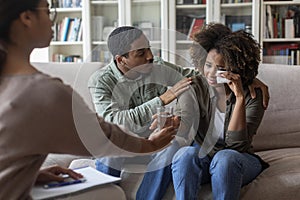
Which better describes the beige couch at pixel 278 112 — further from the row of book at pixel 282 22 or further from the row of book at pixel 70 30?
the row of book at pixel 70 30

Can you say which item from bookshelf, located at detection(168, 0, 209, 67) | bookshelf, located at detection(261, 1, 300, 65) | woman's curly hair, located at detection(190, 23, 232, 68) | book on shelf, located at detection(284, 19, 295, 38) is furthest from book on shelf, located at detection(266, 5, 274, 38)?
woman's curly hair, located at detection(190, 23, 232, 68)

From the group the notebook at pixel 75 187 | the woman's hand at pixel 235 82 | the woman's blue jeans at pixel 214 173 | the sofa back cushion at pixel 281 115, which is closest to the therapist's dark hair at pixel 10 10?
the notebook at pixel 75 187

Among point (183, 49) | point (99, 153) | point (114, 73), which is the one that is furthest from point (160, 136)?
point (183, 49)

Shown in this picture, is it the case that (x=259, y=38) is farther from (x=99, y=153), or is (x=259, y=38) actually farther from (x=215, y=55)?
(x=99, y=153)

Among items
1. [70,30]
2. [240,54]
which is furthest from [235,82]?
[70,30]

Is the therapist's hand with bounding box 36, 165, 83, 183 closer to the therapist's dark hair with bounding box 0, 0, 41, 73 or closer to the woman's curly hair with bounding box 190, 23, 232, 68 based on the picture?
the therapist's dark hair with bounding box 0, 0, 41, 73

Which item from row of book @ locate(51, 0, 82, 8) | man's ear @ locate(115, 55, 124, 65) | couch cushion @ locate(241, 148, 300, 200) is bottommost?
couch cushion @ locate(241, 148, 300, 200)

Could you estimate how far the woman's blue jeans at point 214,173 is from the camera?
1602 mm

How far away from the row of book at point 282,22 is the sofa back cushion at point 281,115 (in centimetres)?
148

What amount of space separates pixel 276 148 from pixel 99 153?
1563mm

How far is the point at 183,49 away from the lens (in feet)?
7.25

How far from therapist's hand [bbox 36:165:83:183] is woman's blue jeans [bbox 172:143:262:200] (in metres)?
0.76

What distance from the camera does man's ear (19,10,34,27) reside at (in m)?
0.64

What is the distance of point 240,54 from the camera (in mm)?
1779
